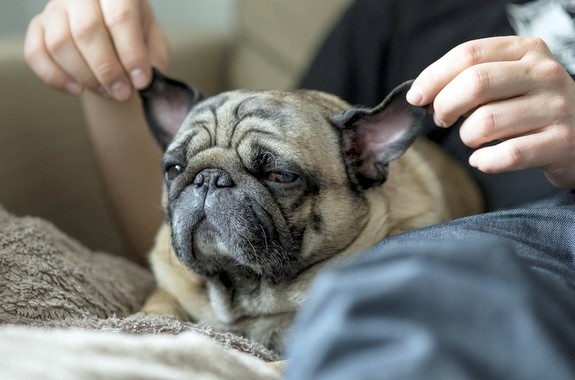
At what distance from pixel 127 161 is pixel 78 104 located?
34 centimetres

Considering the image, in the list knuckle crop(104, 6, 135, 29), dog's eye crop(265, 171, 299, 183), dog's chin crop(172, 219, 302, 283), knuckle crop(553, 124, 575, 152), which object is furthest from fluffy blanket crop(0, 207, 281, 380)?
knuckle crop(553, 124, 575, 152)

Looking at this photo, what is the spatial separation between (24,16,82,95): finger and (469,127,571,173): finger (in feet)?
2.42

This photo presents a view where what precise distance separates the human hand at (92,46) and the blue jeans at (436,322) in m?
0.76

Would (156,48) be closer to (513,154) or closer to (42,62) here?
(42,62)

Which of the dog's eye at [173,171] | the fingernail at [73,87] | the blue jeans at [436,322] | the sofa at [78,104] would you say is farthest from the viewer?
the sofa at [78,104]

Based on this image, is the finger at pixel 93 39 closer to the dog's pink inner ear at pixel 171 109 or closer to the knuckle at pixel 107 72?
the knuckle at pixel 107 72

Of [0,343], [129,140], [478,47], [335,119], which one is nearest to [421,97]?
[478,47]

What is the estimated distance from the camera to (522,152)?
0.87 meters

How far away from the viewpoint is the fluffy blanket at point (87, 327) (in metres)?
0.58

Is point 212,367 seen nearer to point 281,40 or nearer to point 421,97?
point 421,97

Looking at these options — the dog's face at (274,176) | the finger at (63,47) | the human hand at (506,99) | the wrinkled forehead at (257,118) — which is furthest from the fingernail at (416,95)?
the finger at (63,47)

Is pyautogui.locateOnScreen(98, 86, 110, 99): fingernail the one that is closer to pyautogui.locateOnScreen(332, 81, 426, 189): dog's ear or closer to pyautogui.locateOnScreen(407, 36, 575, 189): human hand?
pyautogui.locateOnScreen(332, 81, 426, 189): dog's ear

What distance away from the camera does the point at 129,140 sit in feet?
4.57

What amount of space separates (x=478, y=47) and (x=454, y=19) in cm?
64
